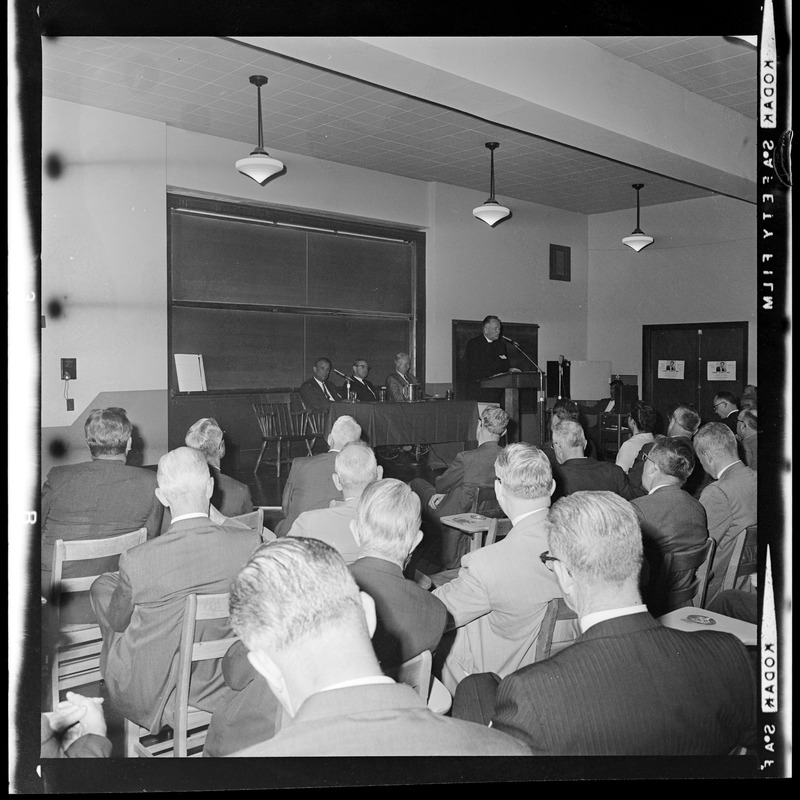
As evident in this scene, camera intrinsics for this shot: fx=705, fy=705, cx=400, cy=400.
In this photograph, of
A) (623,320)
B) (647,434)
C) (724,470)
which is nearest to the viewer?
(724,470)

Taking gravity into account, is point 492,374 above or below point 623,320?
below

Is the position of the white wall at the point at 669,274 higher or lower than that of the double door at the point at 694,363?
higher

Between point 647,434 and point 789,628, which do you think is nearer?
point 789,628

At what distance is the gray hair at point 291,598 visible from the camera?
4.30 feet

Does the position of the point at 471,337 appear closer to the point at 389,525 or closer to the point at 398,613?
the point at 389,525

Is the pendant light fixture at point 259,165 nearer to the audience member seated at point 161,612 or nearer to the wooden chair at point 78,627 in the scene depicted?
the wooden chair at point 78,627

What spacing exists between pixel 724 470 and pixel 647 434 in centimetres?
152

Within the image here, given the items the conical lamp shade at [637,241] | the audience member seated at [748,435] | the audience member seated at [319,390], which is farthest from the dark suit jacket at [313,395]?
the conical lamp shade at [637,241]

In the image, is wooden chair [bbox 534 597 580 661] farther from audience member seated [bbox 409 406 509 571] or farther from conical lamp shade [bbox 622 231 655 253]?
conical lamp shade [bbox 622 231 655 253]

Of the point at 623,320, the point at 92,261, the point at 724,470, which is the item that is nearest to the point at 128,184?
the point at 92,261

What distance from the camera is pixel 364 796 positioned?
6.08 feet

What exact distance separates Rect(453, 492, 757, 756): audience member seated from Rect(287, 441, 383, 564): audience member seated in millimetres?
1254

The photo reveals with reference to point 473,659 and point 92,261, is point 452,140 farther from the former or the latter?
point 473,659

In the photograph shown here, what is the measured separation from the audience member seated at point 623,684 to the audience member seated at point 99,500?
2.05 metres
